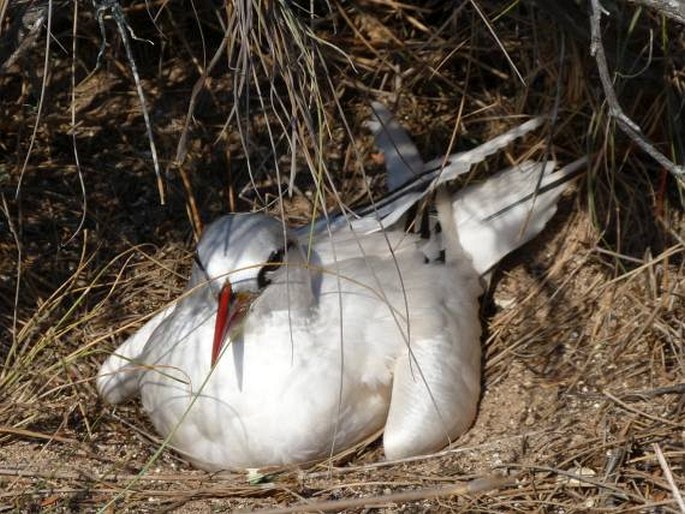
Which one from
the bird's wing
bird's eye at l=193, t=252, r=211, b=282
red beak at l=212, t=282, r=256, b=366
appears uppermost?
bird's eye at l=193, t=252, r=211, b=282

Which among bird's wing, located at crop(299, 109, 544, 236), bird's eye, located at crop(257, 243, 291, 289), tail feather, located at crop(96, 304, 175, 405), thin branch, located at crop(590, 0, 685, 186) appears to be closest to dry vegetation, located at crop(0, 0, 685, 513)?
tail feather, located at crop(96, 304, 175, 405)

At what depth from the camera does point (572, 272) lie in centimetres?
529

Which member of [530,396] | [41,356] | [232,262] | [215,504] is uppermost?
[232,262]

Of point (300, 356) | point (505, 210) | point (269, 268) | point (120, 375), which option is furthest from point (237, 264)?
point (505, 210)

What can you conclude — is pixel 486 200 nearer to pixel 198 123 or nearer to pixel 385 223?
pixel 385 223

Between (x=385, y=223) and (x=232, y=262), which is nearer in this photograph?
(x=232, y=262)

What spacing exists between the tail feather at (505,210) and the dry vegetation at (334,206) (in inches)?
6.2

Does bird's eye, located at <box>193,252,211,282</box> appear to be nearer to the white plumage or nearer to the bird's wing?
the white plumage

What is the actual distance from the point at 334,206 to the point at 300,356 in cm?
124

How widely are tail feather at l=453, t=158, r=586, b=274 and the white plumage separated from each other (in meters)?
0.35

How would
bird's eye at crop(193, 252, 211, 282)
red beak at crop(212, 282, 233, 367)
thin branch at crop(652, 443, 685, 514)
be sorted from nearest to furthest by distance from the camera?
thin branch at crop(652, 443, 685, 514)
red beak at crop(212, 282, 233, 367)
bird's eye at crop(193, 252, 211, 282)

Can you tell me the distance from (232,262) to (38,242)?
59.4 inches

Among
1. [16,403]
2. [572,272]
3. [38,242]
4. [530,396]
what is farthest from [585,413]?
[38,242]

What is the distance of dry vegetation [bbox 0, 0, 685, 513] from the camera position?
414 cm
